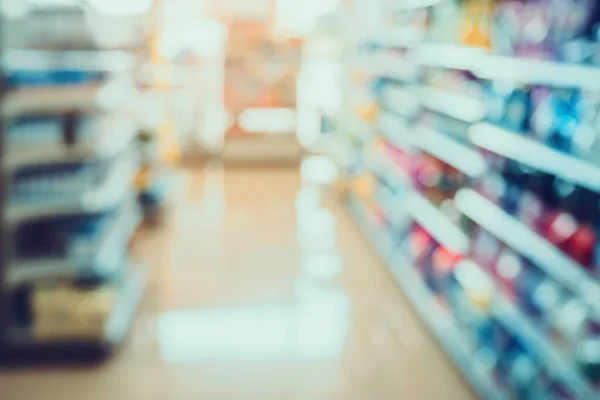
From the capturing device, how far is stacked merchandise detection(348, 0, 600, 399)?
98.3 inches

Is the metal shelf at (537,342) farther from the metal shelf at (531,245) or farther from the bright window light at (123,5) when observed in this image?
the bright window light at (123,5)

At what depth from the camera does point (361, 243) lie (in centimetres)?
552

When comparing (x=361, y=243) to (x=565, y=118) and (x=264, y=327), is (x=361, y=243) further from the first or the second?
(x=565, y=118)

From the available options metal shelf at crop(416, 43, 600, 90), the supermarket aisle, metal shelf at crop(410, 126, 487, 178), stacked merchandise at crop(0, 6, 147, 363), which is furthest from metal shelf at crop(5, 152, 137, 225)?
metal shelf at crop(416, 43, 600, 90)

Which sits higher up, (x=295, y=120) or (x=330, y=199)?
(x=295, y=120)

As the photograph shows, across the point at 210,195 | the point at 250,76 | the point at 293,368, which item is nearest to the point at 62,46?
the point at 293,368

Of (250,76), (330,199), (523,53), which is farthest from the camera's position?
(250,76)

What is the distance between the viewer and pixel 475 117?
11.3ft

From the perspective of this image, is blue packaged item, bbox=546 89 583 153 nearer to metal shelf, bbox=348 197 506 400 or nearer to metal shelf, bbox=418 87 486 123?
metal shelf, bbox=418 87 486 123

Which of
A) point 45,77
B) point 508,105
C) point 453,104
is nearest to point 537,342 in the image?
point 508,105

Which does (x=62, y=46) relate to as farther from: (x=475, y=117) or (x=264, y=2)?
(x=264, y=2)

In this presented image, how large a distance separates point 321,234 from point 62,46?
263 centimetres

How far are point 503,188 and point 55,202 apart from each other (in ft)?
6.53

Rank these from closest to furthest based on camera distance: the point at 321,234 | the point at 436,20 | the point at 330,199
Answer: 1. the point at 436,20
2. the point at 321,234
3. the point at 330,199
